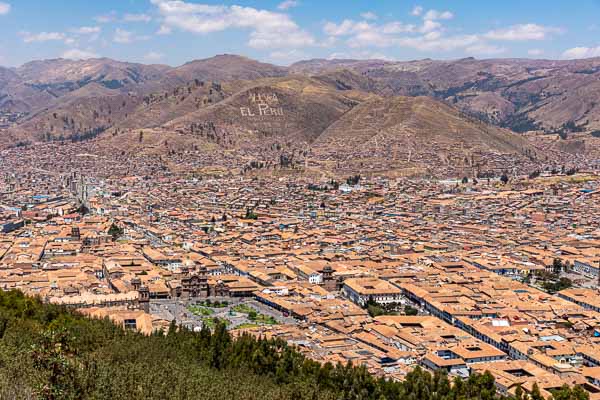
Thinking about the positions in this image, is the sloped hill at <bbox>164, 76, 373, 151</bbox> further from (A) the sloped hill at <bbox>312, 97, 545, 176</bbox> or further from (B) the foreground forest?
(B) the foreground forest

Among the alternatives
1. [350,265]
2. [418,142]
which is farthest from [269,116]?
[350,265]

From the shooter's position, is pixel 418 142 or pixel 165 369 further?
pixel 418 142

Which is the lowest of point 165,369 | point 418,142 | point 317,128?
point 165,369

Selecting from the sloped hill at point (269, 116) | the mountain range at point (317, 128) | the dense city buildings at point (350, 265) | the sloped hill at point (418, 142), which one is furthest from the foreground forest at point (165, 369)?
the sloped hill at point (269, 116)

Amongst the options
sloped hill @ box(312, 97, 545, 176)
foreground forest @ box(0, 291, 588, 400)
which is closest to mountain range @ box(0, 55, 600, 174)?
sloped hill @ box(312, 97, 545, 176)

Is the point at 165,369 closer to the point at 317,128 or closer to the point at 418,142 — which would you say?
the point at 418,142

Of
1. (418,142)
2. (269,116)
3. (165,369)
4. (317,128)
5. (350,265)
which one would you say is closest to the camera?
(165,369)

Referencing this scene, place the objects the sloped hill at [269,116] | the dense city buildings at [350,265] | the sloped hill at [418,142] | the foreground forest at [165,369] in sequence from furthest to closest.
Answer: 1. the sloped hill at [269,116]
2. the sloped hill at [418,142]
3. the dense city buildings at [350,265]
4. the foreground forest at [165,369]

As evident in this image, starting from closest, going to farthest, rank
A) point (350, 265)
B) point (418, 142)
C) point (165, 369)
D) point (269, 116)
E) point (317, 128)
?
point (165, 369)
point (350, 265)
point (418, 142)
point (317, 128)
point (269, 116)

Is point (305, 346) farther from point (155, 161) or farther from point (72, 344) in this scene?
point (155, 161)

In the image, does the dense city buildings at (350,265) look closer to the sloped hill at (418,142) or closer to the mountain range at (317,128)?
the sloped hill at (418,142)
